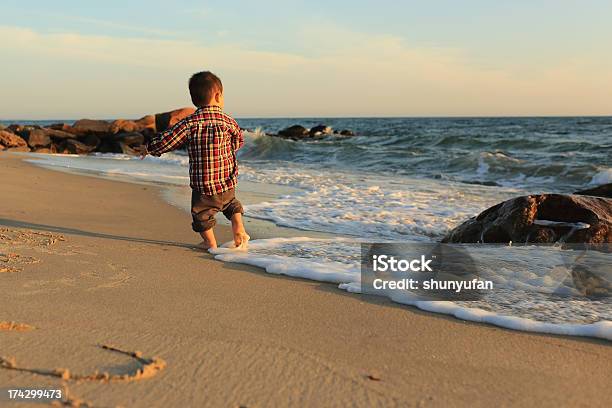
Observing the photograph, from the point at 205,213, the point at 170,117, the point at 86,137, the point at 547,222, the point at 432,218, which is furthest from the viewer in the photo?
the point at 170,117

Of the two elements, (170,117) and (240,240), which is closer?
(240,240)

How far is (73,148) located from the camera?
62.5ft

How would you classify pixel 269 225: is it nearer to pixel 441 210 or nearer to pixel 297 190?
pixel 441 210

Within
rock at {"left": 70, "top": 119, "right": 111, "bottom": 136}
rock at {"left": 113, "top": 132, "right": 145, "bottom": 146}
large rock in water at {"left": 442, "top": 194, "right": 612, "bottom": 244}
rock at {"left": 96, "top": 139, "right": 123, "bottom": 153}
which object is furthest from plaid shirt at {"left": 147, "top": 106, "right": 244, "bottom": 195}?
rock at {"left": 70, "top": 119, "right": 111, "bottom": 136}

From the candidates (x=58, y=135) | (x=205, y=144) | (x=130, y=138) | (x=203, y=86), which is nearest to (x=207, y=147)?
(x=205, y=144)

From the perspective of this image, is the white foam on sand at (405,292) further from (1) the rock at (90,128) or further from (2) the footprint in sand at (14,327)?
(1) the rock at (90,128)

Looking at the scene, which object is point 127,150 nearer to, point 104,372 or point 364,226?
point 364,226

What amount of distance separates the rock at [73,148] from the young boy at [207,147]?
54.9ft

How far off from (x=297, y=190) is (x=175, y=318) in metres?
6.22

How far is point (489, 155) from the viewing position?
15.1 metres

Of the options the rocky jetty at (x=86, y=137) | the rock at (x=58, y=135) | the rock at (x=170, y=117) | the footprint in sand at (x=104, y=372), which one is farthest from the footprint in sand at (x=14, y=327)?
the rock at (x=170, y=117)

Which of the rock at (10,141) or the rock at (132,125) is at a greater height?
the rock at (132,125)

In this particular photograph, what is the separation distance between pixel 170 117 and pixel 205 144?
65.9 feet

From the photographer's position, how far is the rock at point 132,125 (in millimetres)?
22719
